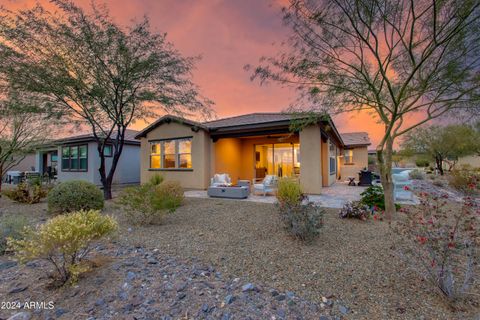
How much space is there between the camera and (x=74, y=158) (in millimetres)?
16266

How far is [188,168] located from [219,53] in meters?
6.05

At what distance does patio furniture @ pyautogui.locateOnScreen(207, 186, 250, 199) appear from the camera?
9.28 metres

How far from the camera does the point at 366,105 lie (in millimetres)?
6156

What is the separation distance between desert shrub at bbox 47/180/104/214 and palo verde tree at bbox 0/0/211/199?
111 inches

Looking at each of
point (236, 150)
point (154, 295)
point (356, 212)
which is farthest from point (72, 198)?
point (236, 150)

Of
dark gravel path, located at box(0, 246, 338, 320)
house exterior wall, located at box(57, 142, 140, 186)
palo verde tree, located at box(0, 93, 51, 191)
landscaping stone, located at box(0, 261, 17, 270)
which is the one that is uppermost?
palo verde tree, located at box(0, 93, 51, 191)

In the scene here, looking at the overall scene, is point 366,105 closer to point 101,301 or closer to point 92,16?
point 101,301

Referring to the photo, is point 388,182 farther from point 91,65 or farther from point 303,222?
point 91,65

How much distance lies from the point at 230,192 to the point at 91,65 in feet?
22.0

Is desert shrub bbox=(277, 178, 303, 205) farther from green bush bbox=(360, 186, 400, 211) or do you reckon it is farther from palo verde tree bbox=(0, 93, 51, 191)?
palo verde tree bbox=(0, 93, 51, 191)

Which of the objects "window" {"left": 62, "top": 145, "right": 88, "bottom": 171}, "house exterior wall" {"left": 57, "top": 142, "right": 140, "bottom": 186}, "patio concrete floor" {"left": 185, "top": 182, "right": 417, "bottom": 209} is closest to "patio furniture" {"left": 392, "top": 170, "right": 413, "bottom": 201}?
"patio concrete floor" {"left": 185, "top": 182, "right": 417, "bottom": 209}

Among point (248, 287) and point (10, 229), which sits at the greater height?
point (10, 229)

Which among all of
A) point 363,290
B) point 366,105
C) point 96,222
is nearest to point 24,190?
point 96,222

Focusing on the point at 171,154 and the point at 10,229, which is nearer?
the point at 10,229
